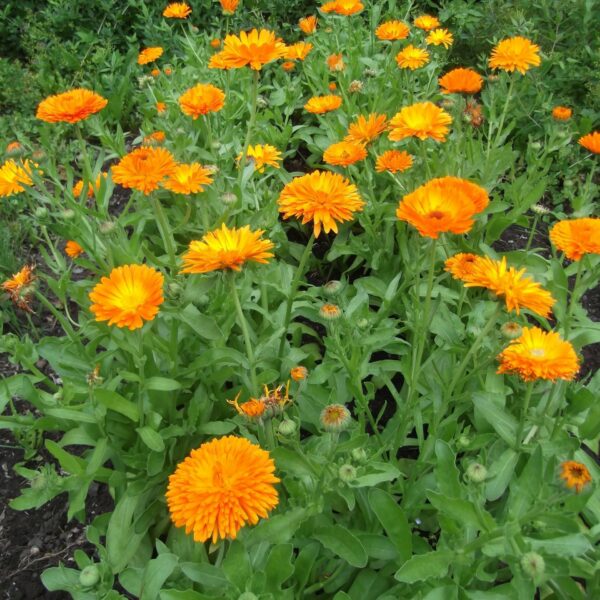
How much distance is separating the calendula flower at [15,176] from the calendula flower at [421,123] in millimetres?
1162

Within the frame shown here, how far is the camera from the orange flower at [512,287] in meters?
1.40

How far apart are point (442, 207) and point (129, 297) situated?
78 centimetres

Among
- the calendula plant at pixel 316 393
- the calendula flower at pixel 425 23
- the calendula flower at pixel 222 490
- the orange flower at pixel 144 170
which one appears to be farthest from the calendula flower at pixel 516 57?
the calendula flower at pixel 222 490

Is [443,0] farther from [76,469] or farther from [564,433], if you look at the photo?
[76,469]

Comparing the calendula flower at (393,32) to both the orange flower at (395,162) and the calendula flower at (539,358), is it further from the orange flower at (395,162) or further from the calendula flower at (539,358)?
the calendula flower at (539,358)

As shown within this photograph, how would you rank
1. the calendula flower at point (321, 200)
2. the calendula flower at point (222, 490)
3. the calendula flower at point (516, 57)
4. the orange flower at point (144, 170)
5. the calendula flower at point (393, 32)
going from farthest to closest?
the calendula flower at point (393, 32)
the calendula flower at point (516, 57)
the orange flower at point (144, 170)
the calendula flower at point (321, 200)
the calendula flower at point (222, 490)

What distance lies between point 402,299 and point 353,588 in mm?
1048

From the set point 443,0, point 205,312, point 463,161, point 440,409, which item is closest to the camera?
point 440,409

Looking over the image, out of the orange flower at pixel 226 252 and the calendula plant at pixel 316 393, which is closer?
the calendula plant at pixel 316 393

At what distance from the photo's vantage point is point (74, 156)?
379 cm

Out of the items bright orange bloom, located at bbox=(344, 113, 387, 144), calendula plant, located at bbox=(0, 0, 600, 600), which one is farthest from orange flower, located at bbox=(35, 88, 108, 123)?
bright orange bloom, located at bbox=(344, 113, 387, 144)

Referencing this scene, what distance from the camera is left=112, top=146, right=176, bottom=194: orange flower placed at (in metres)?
1.72

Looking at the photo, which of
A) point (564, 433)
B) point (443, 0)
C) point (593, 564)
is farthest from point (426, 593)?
point (443, 0)

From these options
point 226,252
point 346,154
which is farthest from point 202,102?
point 226,252
